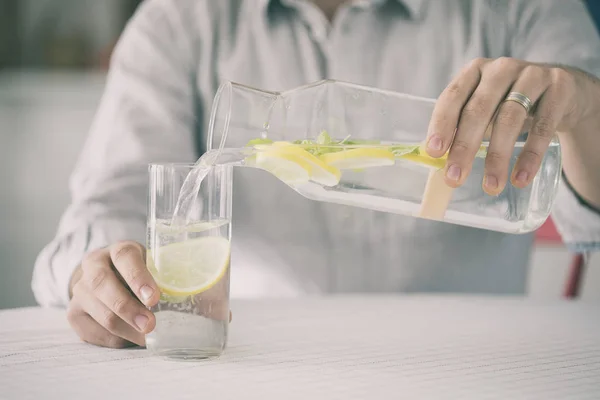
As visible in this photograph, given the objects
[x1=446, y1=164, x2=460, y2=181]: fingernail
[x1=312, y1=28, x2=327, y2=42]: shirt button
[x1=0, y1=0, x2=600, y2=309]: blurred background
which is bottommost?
[x1=0, y1=0, x2=600, y2=309]: blurred background

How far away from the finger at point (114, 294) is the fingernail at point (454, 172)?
359mm

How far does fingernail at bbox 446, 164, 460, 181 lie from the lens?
0.82 m

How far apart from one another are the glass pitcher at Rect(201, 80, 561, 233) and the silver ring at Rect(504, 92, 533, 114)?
0.06 m

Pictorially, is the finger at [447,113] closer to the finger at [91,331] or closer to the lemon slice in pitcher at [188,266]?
the lemon slice in pitcher at [188,266]

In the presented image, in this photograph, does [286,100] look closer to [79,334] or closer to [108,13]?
[79,334]

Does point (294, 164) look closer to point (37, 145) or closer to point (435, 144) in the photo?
point (435, 144)

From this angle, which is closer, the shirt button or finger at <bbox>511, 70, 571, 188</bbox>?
finger at <bbox>511, 70, 571, 188</bbox>

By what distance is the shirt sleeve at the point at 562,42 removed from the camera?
Answer: 4.91ft

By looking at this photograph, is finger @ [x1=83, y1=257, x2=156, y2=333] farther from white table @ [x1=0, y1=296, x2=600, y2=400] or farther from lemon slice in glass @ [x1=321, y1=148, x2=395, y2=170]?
lemon slice in glass @ [x1=321, y1=148, x2=395, y2=170]

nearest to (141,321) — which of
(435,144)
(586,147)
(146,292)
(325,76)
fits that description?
(146,292)

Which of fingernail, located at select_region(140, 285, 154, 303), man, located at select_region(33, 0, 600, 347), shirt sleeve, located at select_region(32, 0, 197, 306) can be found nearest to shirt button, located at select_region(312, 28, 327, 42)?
man, located at select_region(33, 0, 600, 347)

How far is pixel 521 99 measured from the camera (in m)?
0.89

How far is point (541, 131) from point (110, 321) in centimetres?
55

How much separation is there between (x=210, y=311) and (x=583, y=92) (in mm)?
558
